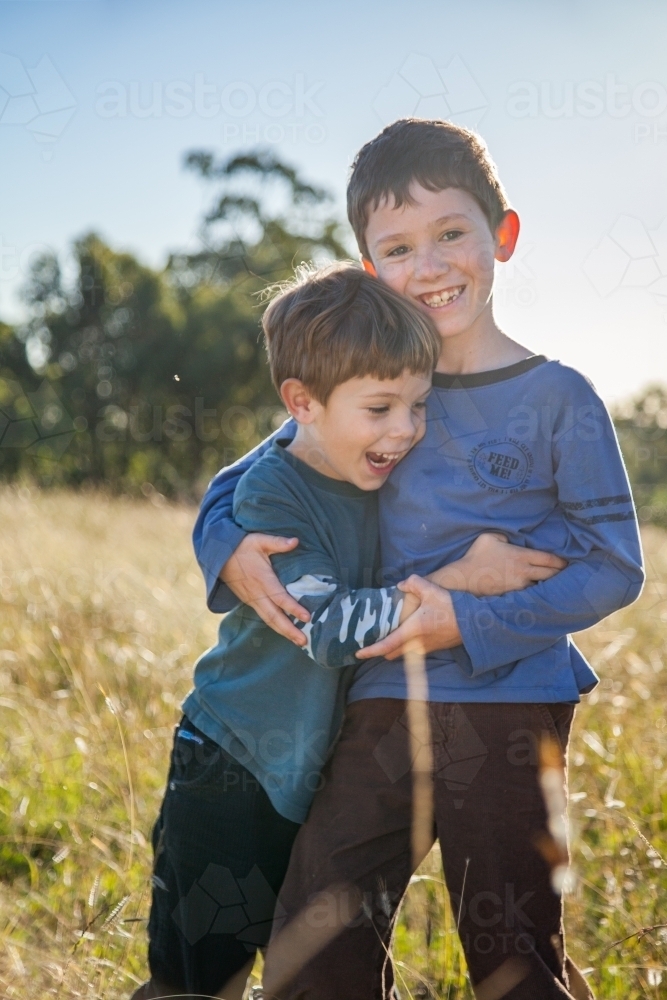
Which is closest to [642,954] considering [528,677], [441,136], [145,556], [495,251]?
[528,677]

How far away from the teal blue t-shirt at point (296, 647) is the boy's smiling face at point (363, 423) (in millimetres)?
64

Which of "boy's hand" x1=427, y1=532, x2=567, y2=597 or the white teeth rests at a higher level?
the white teeth

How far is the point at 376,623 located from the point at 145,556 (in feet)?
14.2

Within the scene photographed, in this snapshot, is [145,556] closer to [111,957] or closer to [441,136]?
[111,957]

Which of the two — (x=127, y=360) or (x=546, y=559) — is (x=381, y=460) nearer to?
(x=546, y=559)

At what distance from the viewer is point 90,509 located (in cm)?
738

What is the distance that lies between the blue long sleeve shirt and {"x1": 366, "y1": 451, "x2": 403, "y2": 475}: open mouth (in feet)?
0.10

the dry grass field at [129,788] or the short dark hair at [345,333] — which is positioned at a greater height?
the short dark hair at [345,333]

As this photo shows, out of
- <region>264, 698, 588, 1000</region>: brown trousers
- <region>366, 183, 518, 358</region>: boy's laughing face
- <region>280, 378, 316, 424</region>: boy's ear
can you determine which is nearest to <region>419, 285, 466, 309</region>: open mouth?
<region>366, 183, 518, 358</region>: boy's laughing face

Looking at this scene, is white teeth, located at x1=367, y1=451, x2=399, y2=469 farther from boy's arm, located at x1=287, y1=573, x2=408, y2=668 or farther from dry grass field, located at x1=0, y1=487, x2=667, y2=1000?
dry grass field, located at x1=0, y1=487, x2=667, y2=1000

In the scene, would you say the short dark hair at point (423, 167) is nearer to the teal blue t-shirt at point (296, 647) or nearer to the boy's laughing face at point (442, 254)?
the boy's laughing face at point (442, 254)

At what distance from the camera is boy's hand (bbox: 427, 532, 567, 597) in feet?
5.32

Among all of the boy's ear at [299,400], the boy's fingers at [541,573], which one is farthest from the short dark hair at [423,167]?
the boy's fingers at [541,573]

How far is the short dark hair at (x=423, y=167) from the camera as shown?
1772 millimetres
